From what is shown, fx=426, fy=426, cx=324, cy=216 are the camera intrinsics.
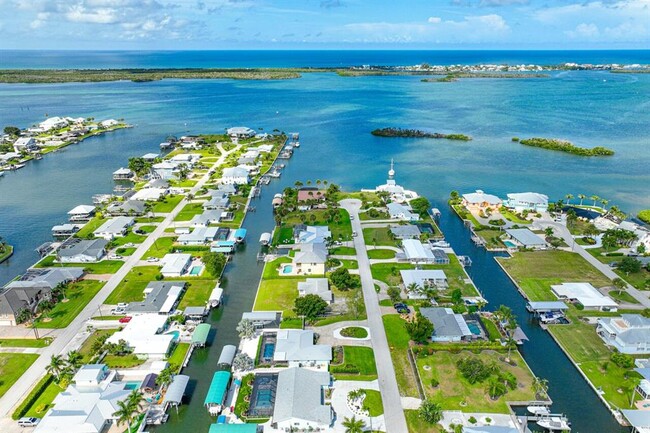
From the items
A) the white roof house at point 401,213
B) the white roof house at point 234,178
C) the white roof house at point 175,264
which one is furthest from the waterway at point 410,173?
the white roof house at point 175,264

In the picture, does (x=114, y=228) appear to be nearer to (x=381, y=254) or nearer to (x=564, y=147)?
(x=381, y=254)

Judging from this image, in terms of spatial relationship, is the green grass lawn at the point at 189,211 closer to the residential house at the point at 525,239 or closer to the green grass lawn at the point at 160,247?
the green grass lawn at the point at 160,247

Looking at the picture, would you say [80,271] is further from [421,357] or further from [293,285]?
[421,357]

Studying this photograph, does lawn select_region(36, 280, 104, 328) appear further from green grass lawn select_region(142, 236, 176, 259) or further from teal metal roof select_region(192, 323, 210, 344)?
teal metal roof select_region(192, 323, 210, 344)

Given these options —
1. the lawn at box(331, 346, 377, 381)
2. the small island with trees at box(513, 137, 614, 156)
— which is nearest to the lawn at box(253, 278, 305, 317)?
the lawn at box(331, 346, 377, 381)

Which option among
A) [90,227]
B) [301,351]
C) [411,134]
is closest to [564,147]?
[411,134]

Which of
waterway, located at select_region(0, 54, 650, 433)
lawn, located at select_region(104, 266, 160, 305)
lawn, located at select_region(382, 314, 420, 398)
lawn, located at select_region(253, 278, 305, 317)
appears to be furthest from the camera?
lawn, located at select_region(104, 266, 160, 305)
